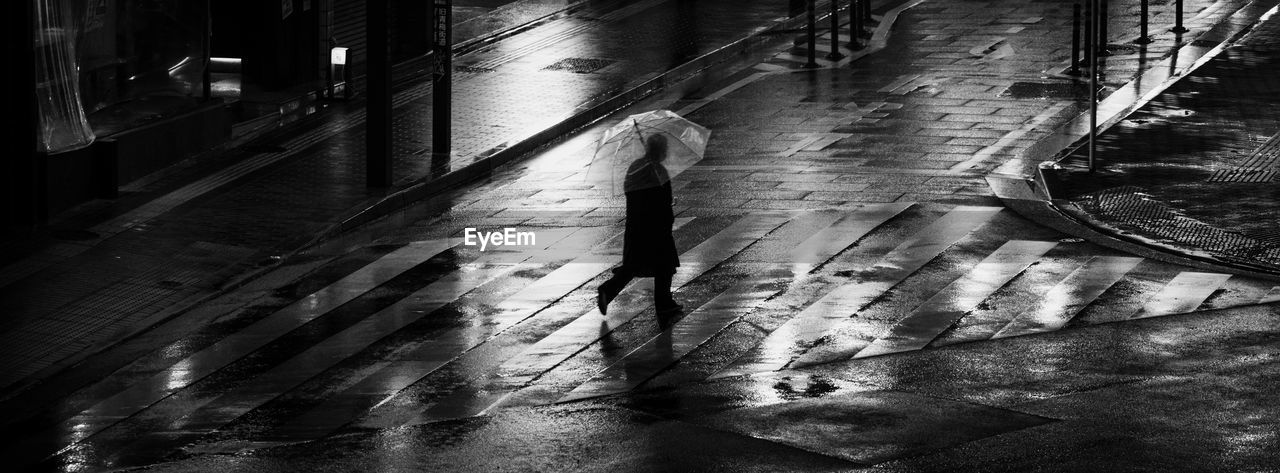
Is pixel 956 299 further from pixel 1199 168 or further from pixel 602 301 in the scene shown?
pixel 1199 168

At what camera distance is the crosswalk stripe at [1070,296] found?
37.8 ft

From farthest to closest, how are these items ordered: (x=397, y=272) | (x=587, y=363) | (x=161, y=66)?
(x=161, y=66), (x=397, y=272), (x=587, y=363)

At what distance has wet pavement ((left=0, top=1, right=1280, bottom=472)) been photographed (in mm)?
8703

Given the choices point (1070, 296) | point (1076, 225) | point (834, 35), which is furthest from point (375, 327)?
point (834, 35)

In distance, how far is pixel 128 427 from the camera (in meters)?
9.91

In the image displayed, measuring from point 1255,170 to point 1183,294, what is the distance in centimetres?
492

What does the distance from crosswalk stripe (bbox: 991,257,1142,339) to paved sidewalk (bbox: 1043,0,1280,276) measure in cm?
80

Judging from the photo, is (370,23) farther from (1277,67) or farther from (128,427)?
(1277,67)

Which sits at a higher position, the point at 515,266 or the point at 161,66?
the point at 161,66

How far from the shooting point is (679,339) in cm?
1138

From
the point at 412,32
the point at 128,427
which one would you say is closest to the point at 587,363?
the point at 128,427

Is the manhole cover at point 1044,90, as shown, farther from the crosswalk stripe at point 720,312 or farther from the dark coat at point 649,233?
the dark coat at point 649,233

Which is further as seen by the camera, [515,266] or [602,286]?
[515,266]

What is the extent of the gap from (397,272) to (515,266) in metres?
1.00
